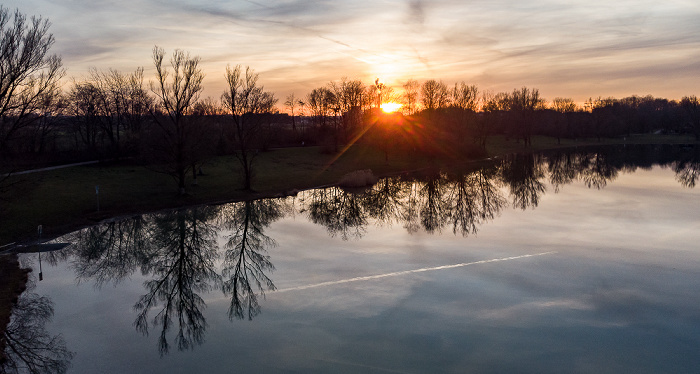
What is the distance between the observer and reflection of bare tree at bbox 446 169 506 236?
105 ft

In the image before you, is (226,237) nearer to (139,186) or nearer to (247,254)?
(247,254)

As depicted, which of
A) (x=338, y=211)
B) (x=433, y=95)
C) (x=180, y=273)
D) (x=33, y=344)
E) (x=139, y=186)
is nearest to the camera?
(x=33, y=344)

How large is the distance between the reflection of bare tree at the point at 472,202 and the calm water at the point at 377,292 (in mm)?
369

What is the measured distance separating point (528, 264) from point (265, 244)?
15.1 meters

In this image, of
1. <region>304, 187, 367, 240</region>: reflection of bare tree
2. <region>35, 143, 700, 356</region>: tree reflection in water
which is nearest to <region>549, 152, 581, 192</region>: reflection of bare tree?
<region>35, 143, 700, 356</region>: tree reflection in water

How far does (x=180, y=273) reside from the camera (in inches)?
866

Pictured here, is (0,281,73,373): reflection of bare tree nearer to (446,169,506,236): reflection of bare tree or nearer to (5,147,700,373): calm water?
(5,147,700,373): calm water

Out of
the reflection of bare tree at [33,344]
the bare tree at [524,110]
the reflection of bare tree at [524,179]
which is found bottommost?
A: the reflection of bare tree at [33,344]

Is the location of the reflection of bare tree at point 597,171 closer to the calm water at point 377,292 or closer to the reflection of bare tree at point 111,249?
the calm water at point 377,292

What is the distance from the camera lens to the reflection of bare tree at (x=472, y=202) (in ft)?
105

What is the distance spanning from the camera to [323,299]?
18.1m

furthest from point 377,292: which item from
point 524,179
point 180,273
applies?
point 524,179

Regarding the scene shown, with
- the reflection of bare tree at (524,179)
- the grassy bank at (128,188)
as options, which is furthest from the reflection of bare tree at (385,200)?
the reflection of bare tree at (524,179)

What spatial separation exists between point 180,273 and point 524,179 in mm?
45562
